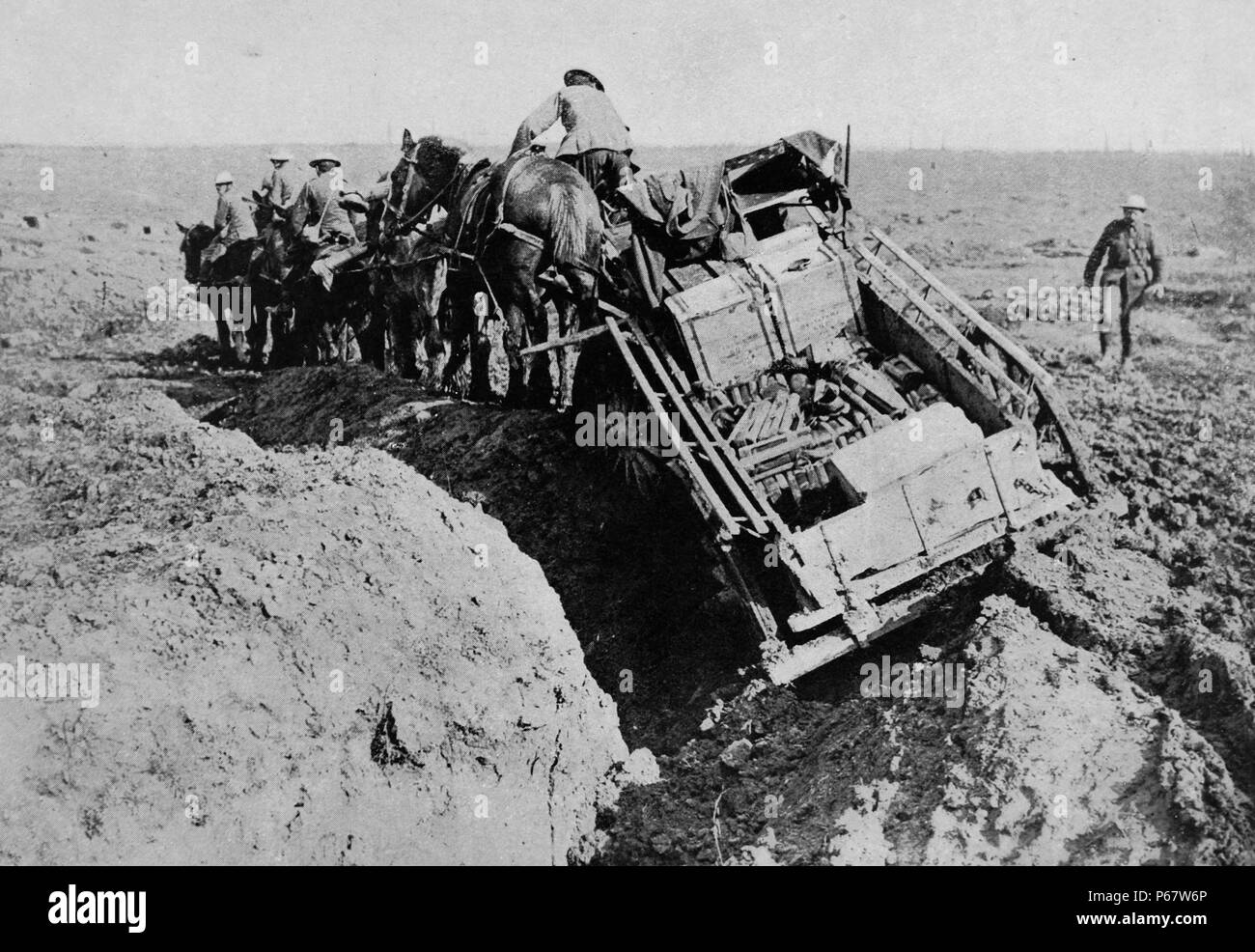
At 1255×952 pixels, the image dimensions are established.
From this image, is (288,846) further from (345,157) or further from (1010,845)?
(345,157)

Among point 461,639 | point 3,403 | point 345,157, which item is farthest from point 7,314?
point 345,157

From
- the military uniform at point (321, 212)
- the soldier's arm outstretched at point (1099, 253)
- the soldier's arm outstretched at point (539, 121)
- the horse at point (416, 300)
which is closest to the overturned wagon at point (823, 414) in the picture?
the soldier's arm outstretched at point (539, 121)

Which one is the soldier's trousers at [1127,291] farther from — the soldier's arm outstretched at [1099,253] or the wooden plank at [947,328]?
the wooden plank at [947,328]

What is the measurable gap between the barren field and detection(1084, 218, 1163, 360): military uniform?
171 cm

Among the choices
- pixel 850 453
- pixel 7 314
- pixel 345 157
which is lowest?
pixel 850 453

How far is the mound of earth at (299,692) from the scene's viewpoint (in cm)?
342

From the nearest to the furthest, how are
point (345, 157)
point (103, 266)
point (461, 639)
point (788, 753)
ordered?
point (788, 753), point (461, 639), point (103, 266), point (345, 157)

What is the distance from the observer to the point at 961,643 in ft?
13.3

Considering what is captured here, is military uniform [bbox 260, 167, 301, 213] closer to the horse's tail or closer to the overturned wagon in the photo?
the horse's tail

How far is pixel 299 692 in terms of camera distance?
152 inches

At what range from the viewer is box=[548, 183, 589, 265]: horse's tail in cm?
633

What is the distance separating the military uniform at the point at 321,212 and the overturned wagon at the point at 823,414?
4.55m

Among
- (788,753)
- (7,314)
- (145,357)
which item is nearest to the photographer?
(788,753)
